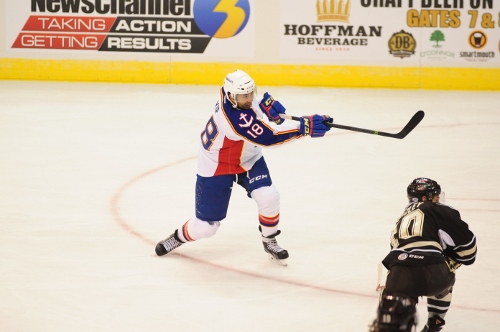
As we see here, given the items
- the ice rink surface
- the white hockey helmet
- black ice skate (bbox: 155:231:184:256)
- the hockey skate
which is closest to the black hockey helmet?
the hockey skate

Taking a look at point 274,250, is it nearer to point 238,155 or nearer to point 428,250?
point 238,155

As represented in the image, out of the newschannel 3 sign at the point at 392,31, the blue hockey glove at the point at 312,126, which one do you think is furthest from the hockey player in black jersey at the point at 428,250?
the newschannel 3 sign at the point at 392,31

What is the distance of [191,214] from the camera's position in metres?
5.91

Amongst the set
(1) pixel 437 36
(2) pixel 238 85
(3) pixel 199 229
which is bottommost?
(1) pixel 437 36

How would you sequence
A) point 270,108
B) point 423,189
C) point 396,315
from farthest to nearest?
point 270,108 → point 423,189 → point 396,315

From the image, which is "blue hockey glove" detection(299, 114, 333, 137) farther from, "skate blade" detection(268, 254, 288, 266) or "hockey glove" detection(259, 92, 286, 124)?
"skate blade" detection(268, 254, 288, 266)

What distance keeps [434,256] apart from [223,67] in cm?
883

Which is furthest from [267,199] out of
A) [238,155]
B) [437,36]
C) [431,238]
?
[437,36]

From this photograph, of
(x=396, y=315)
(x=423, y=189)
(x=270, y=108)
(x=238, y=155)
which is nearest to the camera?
(x=396, y=315)

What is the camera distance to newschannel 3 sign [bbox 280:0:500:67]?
468 inches

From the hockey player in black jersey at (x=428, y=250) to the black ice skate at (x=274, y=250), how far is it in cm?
124

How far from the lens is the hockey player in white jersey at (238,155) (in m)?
4.44

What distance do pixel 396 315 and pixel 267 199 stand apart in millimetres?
1655

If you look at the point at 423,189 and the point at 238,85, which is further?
the point at 238,85
